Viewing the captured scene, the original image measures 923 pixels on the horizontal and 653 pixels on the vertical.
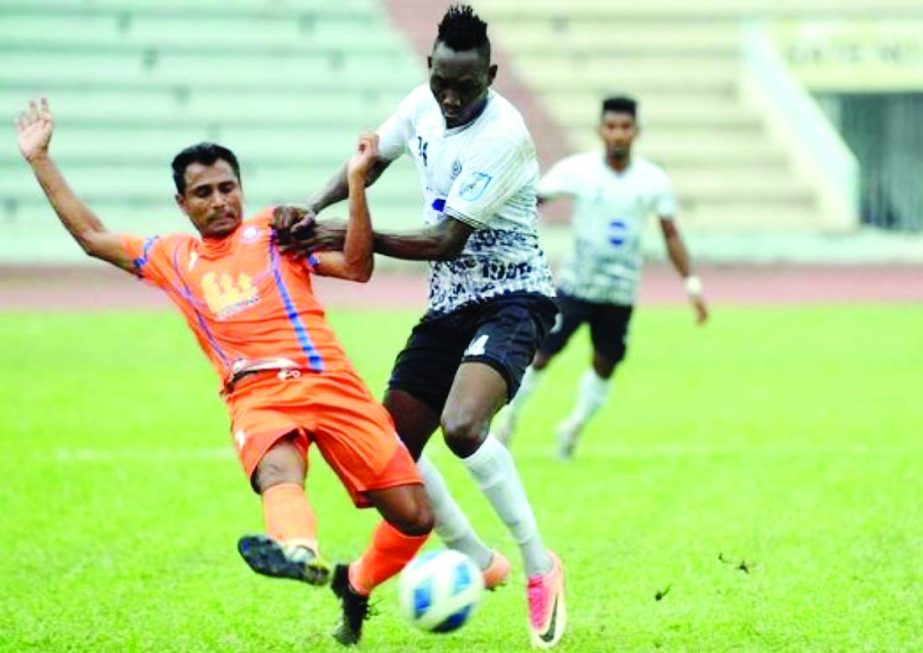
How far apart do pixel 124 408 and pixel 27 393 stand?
123 cm

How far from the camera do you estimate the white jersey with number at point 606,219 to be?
1275cm

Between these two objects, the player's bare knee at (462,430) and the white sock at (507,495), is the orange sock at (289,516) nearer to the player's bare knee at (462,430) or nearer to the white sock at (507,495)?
the player's bare knee at (462,430)

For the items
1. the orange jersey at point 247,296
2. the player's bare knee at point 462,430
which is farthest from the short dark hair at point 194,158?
the player's bare knee at point 462,430

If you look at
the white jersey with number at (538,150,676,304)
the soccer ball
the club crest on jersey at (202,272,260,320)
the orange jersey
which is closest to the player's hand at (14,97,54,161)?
the orange jersey

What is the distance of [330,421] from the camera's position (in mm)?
7074

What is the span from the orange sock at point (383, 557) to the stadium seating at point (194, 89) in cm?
2216

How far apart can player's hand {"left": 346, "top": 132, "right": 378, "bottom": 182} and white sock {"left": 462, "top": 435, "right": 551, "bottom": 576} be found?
1.11 metres

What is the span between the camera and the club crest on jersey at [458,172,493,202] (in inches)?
289

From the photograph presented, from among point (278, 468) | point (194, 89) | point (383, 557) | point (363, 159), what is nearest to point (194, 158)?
point (363, 159)

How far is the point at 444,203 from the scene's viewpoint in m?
7.59

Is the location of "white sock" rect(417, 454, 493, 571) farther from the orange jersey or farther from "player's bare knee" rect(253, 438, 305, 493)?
"player's bare knee" rect(253, 438, 305, 493)

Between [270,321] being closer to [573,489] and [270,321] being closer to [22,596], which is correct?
[22,596]

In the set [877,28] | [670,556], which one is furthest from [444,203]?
[877,28]

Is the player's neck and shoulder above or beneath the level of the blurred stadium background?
above
